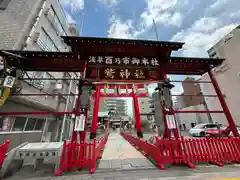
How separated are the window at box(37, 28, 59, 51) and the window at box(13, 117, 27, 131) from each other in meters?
4.90

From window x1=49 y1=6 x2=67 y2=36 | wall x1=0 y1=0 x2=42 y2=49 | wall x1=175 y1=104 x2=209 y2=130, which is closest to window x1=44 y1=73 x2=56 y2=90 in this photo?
wall x1=0 y1=0 x2=42 y2=49

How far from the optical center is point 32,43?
274 inches

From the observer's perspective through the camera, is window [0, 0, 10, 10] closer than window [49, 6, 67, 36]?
Yes

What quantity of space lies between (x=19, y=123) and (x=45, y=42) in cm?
590

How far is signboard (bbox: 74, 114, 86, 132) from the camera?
158 inches

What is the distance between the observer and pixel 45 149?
367 cm

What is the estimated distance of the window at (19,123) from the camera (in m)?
6.35

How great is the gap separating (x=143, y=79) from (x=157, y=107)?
54.9 inches

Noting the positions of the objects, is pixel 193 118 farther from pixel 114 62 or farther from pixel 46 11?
pixel 46 11

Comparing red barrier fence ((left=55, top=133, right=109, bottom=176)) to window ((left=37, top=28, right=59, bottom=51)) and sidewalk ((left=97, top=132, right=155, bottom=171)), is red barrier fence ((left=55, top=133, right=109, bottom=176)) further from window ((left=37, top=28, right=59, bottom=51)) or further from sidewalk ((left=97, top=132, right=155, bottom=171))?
window ((left=37, top=28, right=59, bottom=51))

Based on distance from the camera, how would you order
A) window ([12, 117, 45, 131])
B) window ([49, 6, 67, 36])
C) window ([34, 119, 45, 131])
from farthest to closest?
1. window ([49, 6, 67, 36])
2. window ([34, 119, 45, 131])
3. window ([12, 117, 45, 131])

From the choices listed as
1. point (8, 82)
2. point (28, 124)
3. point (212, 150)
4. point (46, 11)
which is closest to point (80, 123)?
point (8, 82)

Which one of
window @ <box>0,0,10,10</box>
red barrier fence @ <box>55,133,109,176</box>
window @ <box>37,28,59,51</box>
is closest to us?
red barrier fence @ <box>55,133,109,176</box>

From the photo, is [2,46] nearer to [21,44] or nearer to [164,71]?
[21,44]
